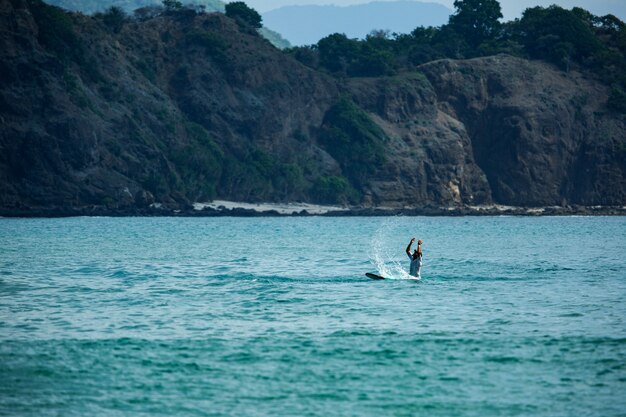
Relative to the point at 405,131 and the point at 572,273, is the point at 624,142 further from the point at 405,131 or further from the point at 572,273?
the point at 572,273

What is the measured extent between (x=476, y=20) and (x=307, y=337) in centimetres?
13965

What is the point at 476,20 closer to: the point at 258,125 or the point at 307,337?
the point at 258,125

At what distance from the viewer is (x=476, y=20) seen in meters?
157

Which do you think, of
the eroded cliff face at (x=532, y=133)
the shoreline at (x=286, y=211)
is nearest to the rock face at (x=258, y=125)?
the eroded cliff face at (x=532, y=133)

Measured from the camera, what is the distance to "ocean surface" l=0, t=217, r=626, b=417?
59.7 ft

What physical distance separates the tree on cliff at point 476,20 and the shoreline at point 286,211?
37203 millimetres

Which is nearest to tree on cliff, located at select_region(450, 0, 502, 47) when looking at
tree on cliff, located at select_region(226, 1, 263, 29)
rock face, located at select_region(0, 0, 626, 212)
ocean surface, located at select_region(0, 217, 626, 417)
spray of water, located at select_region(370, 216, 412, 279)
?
rock face, located at select_region(0, 0, 626, 212)

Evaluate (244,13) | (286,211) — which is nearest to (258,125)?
(286,211)

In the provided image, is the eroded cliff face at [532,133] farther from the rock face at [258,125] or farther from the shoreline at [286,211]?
the shoreline at [286,211]

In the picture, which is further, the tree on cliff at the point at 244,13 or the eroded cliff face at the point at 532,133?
the tree on cliff at the point at 244,13

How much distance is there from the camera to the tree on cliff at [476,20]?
507 feet

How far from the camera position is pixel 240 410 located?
1742 centimetres

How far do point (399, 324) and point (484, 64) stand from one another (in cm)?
12003

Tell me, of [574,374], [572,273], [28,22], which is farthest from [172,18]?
[574,374]
